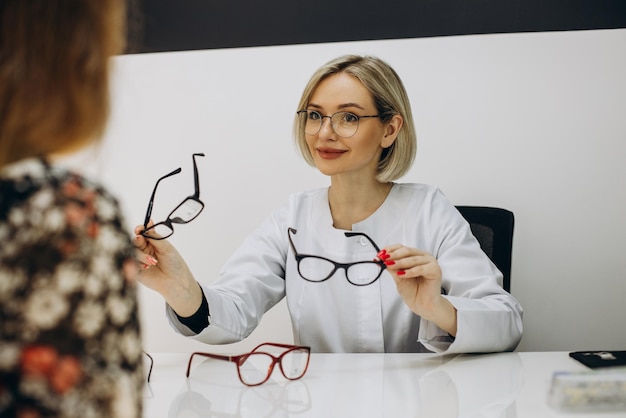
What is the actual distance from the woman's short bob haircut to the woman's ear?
0.04 feet

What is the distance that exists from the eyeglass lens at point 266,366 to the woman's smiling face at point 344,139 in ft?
1.96

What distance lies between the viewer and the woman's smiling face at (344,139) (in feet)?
6.03

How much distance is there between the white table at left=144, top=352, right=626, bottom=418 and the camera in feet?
3.61

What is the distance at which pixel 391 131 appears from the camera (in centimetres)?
194

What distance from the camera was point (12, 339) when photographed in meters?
0.43

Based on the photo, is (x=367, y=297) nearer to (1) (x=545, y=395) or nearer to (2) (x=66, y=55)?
(1) (x=545, y=395)

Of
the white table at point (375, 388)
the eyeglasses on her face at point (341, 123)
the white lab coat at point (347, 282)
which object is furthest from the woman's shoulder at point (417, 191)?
the white table at point (375, 388)

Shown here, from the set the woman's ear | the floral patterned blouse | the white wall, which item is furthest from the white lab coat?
the floral patterned blouse

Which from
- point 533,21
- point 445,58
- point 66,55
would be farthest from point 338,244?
point 66,55

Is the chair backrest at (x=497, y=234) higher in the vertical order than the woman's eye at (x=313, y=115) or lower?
lower

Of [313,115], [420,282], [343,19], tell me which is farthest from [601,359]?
[343,19]

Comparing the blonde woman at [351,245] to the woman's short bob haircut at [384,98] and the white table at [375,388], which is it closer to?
the woman's short bob haircut at [384,98]

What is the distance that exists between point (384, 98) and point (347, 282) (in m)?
0.56

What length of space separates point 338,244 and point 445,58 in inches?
36.8
